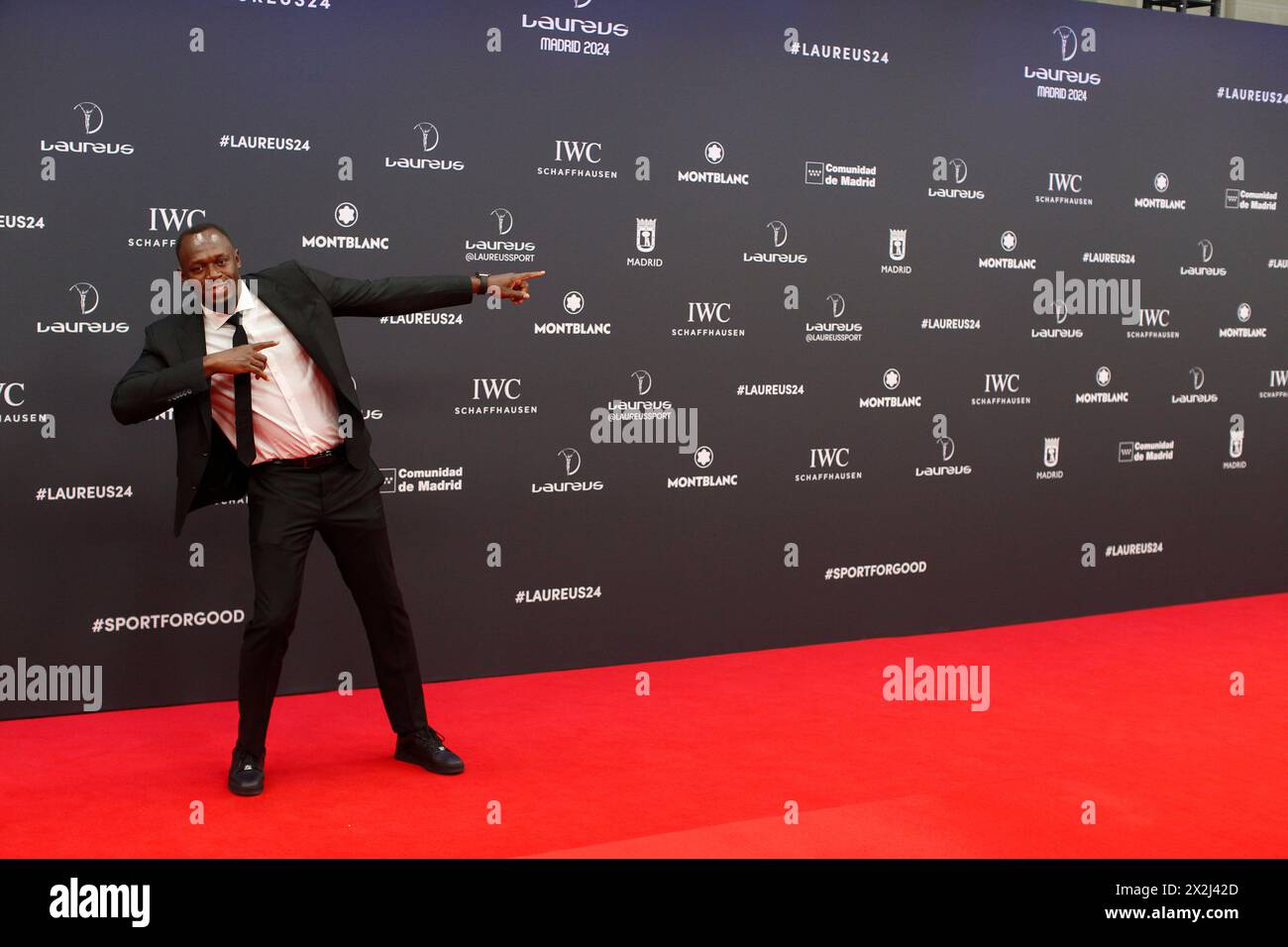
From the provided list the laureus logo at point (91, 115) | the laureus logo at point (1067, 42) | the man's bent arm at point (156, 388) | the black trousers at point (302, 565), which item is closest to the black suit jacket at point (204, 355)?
the man's bent arm at point (156, 388)

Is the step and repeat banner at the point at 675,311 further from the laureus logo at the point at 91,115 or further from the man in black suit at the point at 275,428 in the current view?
the man in black suit at the point at 275,428

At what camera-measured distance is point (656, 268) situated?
5164mm

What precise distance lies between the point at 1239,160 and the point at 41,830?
581 centimetres

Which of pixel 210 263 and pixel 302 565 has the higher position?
pixel 210 263

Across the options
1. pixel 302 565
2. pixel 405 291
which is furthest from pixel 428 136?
pixel 302 565

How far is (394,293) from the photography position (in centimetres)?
388

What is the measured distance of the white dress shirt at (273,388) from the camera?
371 cm

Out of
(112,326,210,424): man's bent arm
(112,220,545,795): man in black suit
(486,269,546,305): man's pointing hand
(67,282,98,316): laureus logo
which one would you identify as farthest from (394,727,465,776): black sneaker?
(67,282,98,316): laureus logo

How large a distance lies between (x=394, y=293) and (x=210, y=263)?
531 millimetres

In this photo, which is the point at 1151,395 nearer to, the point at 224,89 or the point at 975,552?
the point at 975,552

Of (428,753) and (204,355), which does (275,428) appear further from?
(428,753)

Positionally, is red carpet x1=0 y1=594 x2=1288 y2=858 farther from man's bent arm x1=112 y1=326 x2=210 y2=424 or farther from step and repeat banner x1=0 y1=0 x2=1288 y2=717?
man's bent arm x1=112 y1=326 x2=210 y2=424

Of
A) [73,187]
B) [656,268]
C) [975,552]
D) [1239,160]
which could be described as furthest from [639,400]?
[1239,160]

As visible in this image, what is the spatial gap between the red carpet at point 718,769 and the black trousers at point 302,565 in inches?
11.6
